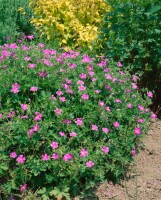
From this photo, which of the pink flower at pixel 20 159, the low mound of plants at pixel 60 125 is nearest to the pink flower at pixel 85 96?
the low mound of plants at pixel 60 125

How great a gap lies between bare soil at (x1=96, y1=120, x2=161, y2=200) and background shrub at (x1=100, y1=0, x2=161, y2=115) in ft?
2.77

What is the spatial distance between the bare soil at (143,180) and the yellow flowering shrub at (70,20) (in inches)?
61.0

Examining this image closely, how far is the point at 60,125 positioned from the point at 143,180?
3.15 feet

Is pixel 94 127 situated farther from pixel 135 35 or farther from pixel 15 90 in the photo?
pixel 135 35

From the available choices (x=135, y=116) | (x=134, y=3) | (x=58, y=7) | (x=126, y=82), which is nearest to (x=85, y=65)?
(x=126, y=82)

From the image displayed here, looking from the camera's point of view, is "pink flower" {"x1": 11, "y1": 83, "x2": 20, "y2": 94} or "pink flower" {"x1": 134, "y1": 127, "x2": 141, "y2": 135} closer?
"pink flower" {"x1": 11, "y1": 83, "x2": 20, "y2": 94}

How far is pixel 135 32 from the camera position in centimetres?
443

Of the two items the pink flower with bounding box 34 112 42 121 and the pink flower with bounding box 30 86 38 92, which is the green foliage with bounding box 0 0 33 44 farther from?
the pink flower with bounding box 34 112 42 121

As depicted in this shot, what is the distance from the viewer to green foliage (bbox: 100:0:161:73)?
4324mm

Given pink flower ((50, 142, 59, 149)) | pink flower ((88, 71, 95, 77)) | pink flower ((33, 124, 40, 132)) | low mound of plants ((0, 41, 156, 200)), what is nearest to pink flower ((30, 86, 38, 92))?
low mound of plants ((0, 41, 156, 200))

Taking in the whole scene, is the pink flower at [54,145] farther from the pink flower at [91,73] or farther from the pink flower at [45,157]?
the pink flower at [91,73]

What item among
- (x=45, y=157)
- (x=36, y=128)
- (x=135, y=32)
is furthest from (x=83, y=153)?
(x=135, y=32)

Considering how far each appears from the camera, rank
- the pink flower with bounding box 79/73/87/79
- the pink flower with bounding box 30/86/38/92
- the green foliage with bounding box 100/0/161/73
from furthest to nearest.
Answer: the green foliage with bounding box 100/0/161/73 < the pink flower with bounding box 79/73/87/79 < the pink flower with bounding box 30/86/38/92

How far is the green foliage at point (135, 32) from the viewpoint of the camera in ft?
14.2
